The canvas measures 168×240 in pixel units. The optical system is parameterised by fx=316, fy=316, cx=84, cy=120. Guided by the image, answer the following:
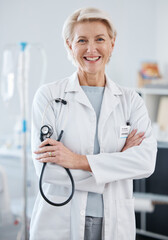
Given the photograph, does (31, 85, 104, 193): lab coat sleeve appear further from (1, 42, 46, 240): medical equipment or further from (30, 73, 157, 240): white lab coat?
(1, 42, 46, 240): medical equipment

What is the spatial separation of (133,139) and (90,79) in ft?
1.07

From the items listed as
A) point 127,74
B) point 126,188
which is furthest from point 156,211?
point 126,188

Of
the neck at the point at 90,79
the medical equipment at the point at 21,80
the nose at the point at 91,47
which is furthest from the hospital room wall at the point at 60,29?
the nose at the point at 91,47

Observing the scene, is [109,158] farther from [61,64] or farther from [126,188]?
[61,64]

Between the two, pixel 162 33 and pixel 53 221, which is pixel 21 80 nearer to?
pixel 53 221

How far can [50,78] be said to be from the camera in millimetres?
2850

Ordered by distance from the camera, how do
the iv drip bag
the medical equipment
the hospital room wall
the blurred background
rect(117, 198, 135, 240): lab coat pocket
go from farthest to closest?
the hospital room wall < the blurred background < the iv drip bag < the medical equipment < rect(117, 198, 135, 240): lab coat pocket

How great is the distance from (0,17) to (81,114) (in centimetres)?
182

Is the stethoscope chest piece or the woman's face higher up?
the woman's face

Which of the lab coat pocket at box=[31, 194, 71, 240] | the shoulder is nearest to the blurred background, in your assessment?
the shoulder

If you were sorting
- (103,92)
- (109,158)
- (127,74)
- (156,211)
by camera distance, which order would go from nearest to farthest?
1. (109,158)
2. (103,92)
3. (156,211)
4. (127,74)

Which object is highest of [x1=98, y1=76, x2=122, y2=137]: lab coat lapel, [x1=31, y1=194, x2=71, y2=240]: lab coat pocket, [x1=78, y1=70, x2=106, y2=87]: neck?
[x1=78, y1=70, x2=106, y2=87]: neck

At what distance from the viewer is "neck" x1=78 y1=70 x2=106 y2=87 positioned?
1.40m

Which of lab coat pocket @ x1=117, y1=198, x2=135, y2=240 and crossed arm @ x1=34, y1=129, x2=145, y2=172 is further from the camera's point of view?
lab coat pocket @ x1=117, y1=198, x2=135, y2=240
